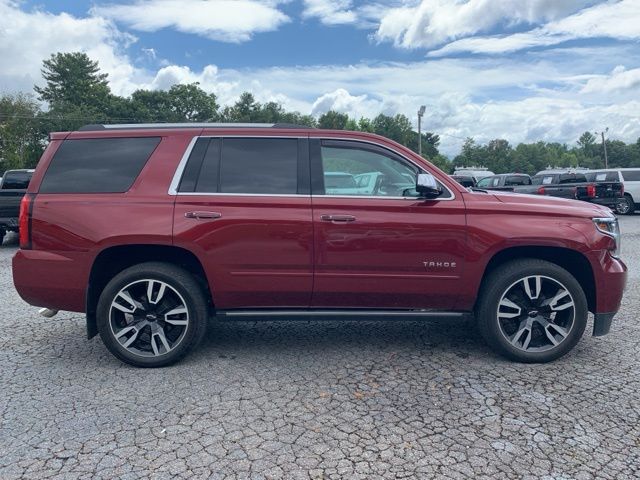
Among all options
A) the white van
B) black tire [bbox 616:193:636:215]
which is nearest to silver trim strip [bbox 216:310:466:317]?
the white van

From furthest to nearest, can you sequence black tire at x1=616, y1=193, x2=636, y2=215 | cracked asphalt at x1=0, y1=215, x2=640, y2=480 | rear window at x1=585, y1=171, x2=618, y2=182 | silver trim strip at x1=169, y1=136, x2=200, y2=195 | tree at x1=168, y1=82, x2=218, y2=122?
tree at x1=168, y1=82, x2=218, y2=122 → rear window at x1=585, y1=171, x2=618, y2=182 → black tire at x1=616, y1=193, x2=636, y2=215 → silver trim strip at x1=169, y1=136, x2=200, y2=195 → cracked asphalt at x1=0, y1=215, x2=640, y2=480

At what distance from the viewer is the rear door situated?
13.4ft

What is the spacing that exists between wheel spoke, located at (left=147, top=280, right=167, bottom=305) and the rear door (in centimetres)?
37

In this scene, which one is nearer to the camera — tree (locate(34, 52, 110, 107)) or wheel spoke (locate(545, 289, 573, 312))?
wheel spoke (locate(545, 289, 573, 312))

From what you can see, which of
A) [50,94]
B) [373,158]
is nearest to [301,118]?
[50,94]

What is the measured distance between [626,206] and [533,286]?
18.2m

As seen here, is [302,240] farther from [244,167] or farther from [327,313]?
[244,167]

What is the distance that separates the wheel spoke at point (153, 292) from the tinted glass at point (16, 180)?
9.99 meters

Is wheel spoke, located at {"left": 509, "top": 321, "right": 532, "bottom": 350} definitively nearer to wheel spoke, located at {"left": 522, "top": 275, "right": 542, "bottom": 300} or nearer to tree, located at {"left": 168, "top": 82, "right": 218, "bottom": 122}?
wheel spoke, located at {"left": 522, "top": 275, "right": 542, "bottom": 300}

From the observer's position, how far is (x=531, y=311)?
425 centimetres

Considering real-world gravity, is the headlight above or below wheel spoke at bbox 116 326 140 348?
above

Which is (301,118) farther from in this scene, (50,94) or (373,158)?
(373,158)

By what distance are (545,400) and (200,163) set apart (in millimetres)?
3130

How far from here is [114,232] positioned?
4039 mm
